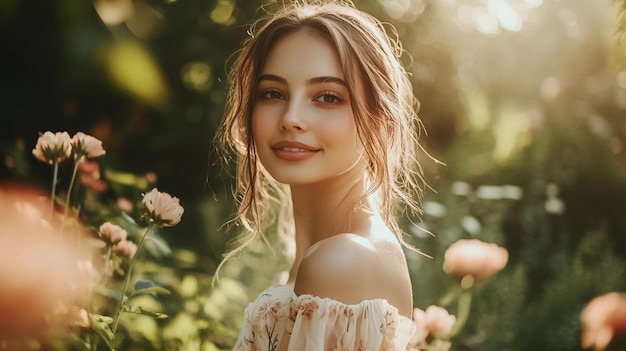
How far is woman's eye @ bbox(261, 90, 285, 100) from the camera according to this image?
4.97 ft

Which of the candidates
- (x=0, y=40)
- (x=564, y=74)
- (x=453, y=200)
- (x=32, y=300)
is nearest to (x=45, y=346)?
(x=32, y=300)

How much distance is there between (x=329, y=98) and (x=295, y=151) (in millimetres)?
125

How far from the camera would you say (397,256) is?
4.66ft

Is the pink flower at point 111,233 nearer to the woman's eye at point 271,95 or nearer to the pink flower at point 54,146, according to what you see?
the pink flower at point 54,146

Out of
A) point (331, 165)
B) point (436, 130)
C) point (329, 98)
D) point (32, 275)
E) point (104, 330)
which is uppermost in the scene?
point (436, 130)

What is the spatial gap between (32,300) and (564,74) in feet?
10.1

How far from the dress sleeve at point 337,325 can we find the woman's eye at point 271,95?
43 cm

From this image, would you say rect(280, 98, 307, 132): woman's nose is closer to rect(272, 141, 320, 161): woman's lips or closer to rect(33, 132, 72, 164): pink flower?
rect(272, 141, 320, 161): woman's lips

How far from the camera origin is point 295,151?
56.6 inches

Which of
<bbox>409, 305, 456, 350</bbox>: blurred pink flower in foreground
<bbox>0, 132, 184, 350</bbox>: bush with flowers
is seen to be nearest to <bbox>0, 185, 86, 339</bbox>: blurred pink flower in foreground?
<bbox>0, 132, 184, 350</bbox>: bush with flowers

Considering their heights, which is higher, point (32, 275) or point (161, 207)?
point (161, 207)

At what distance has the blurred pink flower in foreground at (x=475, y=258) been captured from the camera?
224cm

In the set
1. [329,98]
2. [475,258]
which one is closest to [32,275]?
[329,98]

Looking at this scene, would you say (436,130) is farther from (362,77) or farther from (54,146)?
(54,146)
